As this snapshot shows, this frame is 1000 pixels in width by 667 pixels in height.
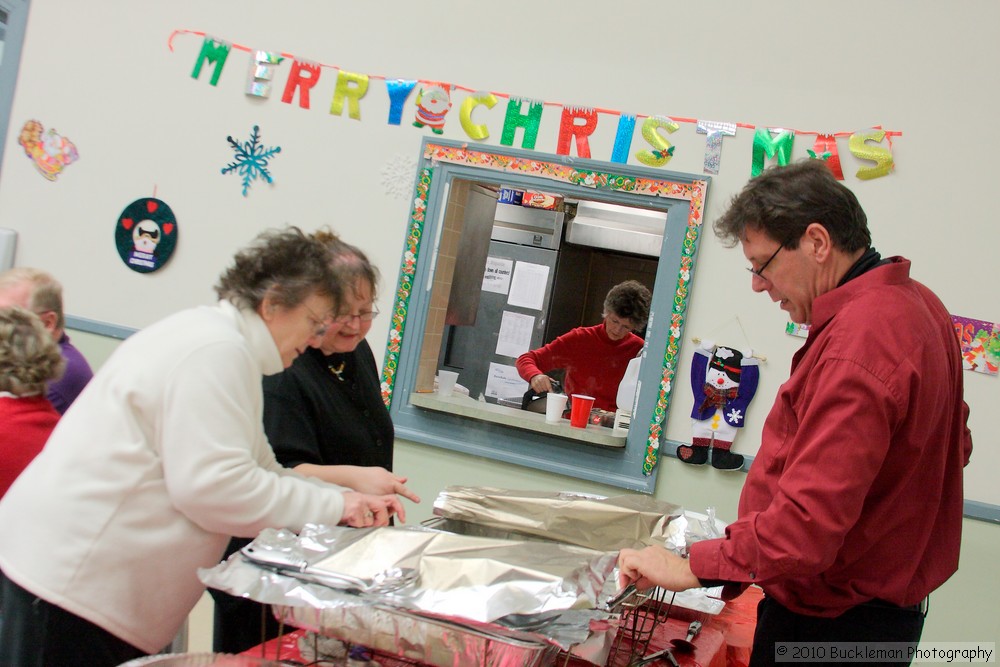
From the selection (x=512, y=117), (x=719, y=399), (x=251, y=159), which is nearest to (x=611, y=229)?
(x=512, y=117)

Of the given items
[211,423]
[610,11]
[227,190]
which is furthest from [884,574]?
[227,190]

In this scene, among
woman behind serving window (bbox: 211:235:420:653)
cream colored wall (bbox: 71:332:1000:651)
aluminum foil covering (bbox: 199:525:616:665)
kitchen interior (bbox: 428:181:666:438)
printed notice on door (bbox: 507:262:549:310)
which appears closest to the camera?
aluminum foil covering (bbox: 199:525:616:665)

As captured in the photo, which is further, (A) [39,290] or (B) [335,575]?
(A) [39,290]

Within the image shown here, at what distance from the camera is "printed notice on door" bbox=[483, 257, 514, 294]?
4.13 meters

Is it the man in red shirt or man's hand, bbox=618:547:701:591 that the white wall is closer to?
the man in red shirt

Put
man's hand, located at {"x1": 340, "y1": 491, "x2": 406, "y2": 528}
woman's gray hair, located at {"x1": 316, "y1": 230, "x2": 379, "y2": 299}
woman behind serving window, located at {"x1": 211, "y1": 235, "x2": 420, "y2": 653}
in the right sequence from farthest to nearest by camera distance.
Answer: woman behind serving window, located at {"x1": 211, "y1": 235, "x2": 420, "y2": 653} → woman's gray hair, located at {"x1": 316, "y1": 230, "x2": 379, "y2": 299} → man's hand, located at {"x1": 340, "y1": 491, "x2": 406, "y2": 528}

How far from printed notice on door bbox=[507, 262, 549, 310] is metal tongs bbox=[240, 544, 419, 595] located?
308 cm

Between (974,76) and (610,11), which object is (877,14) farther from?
(610,11)

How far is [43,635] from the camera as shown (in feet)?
4.20

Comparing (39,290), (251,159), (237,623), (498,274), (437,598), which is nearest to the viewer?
(437,598)

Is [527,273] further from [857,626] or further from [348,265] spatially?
[857,626]

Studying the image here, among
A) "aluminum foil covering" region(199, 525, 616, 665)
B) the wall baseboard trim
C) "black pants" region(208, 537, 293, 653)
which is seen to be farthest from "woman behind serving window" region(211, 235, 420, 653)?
the wall baseboard trim

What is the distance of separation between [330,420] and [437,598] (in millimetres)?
807

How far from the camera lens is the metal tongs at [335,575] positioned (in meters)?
1.08
